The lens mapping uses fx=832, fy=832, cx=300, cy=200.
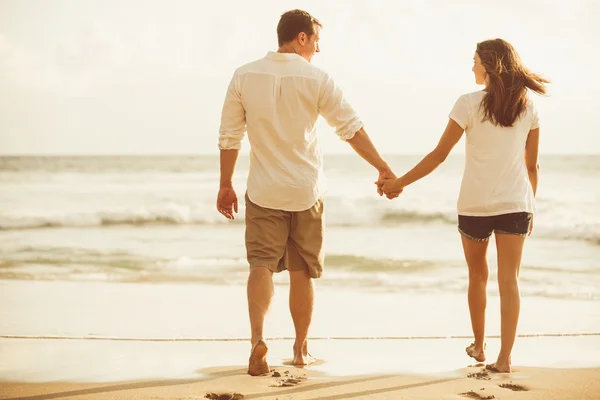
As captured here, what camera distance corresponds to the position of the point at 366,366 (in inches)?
156

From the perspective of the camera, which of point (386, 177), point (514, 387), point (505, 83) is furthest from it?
point (386, 177)

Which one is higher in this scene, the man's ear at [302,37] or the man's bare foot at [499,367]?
the man's ear at [302,37]

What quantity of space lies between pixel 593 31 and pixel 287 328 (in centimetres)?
1625

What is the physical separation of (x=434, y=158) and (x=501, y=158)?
346 millimetres

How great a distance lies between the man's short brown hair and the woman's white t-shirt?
761mm

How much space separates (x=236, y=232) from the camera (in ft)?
40.3

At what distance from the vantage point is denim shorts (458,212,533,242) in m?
3.67

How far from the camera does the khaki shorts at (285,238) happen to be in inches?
147

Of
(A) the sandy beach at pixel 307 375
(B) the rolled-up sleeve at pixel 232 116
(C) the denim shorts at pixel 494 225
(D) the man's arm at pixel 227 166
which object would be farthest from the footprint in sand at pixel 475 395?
(B) the rolled-up sleeve at pixel 232 116

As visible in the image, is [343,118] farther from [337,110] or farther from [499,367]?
[499,367]

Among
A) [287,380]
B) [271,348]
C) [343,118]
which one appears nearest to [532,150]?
[343,118]

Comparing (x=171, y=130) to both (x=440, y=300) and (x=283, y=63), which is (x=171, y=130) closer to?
(x=440, y=300)

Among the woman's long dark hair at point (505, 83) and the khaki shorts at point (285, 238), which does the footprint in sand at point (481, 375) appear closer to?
the khaki shorts at point (285, 238)

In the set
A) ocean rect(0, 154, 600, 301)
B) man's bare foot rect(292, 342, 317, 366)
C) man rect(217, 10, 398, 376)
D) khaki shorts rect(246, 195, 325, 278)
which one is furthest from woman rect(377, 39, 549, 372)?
ocean rect(0, 154, 600, 301)
